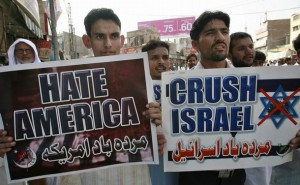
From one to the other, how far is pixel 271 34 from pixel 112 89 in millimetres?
60206

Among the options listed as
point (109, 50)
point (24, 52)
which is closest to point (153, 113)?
point (109, 50)

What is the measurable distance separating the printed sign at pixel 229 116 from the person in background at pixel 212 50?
0.14m

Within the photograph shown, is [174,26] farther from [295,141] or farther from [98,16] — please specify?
[295,141]

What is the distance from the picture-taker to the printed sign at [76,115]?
148 cm

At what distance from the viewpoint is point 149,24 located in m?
28.5

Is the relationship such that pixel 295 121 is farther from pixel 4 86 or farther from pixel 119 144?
pixel 4 86

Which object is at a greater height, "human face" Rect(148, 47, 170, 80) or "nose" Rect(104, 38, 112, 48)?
"nose" Rect(104, 38, 112, 48)

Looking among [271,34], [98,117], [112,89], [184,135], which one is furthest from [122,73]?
[271,34]

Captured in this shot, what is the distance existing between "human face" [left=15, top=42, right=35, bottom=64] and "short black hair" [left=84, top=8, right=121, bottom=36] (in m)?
1.73

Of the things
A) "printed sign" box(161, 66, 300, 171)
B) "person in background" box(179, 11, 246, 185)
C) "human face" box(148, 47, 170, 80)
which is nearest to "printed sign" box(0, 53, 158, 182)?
"printed sign" box(161, 66, 300, 171)

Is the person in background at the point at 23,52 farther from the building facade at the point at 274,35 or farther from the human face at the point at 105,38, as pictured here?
the building facade at the point at 274,35

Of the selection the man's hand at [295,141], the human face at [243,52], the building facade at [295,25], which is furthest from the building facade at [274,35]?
the man's hand at [295,141]

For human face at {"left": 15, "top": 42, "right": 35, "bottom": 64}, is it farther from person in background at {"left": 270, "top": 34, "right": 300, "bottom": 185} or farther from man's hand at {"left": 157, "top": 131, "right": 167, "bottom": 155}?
person in background at {"left": 270, "top": 34, "right": 300, "bottom": 185}

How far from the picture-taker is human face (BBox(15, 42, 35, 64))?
340 cm
